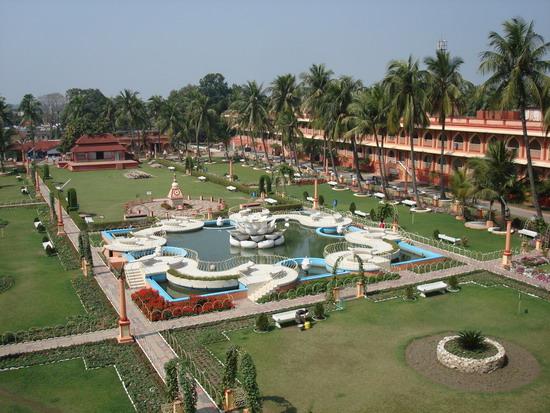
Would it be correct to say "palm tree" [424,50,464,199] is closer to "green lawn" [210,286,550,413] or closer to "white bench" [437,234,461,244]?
"white bench" [437,234,461,244]

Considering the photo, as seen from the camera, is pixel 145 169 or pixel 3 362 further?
pixel 145 169

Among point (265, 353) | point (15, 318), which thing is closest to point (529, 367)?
point (265, 353)

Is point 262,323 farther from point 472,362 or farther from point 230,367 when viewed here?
point 472,362

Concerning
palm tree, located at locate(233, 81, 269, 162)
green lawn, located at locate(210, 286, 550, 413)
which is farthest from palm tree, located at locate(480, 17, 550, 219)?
palm tree, located at locate(233, 81, 269, 162)

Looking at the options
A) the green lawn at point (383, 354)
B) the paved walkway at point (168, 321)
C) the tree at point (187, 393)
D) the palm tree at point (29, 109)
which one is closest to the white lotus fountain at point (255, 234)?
the paved walkway at point (168, 321)

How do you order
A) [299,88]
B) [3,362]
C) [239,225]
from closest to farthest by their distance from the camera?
[3,362]
[239,225]
[299,88]

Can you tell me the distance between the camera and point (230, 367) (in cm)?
1853

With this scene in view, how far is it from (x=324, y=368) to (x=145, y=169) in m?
69.9

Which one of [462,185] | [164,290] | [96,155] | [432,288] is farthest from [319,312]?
[96,155]

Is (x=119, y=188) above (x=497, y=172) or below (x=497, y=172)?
below

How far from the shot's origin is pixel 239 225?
4156cm

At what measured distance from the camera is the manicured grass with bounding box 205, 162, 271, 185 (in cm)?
7406

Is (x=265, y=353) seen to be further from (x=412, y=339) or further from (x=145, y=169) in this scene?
(x=145, y=169)

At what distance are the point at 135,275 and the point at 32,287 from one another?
5.45m
